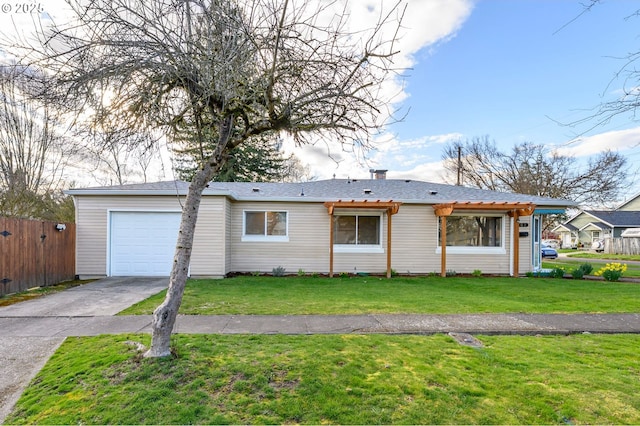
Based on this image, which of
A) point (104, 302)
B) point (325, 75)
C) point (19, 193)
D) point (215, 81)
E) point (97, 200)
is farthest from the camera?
point (19, 193)

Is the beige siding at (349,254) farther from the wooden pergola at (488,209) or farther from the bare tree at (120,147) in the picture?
the bare tree at (120,147)

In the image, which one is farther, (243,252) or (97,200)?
(243,252)

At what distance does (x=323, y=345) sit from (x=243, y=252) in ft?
25.7

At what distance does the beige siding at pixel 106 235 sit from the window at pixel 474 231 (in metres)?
8.38

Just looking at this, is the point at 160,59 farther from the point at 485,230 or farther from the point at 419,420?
the point at 485,230

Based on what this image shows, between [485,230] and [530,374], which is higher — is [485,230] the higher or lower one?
the higher one

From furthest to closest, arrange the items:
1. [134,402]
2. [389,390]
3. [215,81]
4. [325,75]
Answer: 1. [325,75]
2. [215,81]
3. [389,390]
4. [134,402]

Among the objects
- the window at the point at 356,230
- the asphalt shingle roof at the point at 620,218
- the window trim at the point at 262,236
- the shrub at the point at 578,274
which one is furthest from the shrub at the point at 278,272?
the asphalt shingle roof at the point at 620,218

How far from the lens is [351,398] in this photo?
114 inches

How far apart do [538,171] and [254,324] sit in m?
27.1

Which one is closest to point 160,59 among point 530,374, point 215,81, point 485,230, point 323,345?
point 215,81

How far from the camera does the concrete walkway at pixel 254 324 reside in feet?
15.0

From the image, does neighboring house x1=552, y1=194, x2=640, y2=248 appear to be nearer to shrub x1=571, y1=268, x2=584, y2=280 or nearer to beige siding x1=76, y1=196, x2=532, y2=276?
shrub x1=571, y1=268, x2=584, y2=280

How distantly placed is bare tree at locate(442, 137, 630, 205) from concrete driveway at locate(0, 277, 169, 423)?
78.7 ft
